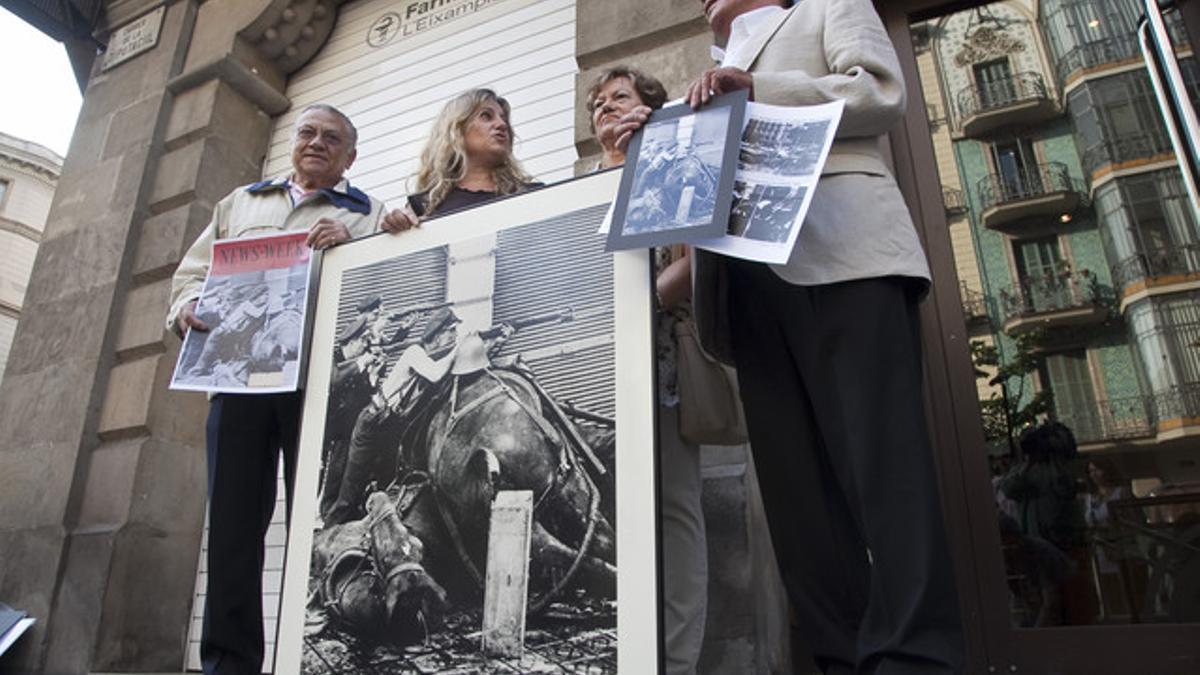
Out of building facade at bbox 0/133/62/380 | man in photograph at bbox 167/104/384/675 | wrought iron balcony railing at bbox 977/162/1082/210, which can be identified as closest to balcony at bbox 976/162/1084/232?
wrought iron balcony railing at bbox 977/162/1082/210

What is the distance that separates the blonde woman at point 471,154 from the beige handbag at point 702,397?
855mm

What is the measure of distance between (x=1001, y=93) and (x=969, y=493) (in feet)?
5.62

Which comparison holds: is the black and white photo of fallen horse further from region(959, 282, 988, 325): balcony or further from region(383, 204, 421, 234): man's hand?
region(959, 282, 988, 325): balcony

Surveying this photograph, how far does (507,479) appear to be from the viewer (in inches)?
69.8

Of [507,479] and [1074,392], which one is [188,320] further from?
[1074,392]

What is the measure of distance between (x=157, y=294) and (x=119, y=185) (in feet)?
3.62

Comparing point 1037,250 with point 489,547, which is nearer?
point 489,547

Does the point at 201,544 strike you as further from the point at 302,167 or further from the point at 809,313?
the point at 809,313

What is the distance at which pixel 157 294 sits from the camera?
518 centimetres

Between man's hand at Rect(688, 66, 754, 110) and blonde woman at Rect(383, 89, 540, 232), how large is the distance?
39.2 inches

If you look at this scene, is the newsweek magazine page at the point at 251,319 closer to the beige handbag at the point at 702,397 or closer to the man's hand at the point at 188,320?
the man's hand at the point at 188,320

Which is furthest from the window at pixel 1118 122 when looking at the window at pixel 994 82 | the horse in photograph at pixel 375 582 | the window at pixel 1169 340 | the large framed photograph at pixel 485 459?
the horse in photograph at pixel 375 582

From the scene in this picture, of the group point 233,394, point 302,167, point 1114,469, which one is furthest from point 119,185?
point 1114,469

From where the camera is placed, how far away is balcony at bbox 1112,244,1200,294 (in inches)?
113
